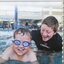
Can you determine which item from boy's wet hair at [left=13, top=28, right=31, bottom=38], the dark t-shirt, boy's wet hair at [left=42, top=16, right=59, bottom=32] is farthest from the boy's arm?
boy's wet hair at [left=42, top=16, right=59, bottom=32]

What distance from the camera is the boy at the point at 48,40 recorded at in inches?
1634

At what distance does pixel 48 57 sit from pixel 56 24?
49cm

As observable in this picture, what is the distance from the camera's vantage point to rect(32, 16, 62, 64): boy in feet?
136

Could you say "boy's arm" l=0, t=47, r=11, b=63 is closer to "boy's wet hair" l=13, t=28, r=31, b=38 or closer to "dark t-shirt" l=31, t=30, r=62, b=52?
"boy's wet hair" l=13, t=28, r=31, b=38

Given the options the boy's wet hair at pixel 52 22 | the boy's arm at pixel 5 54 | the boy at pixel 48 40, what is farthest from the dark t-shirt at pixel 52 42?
the boy's arm at pixel 5 54

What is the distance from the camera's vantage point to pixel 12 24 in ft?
136

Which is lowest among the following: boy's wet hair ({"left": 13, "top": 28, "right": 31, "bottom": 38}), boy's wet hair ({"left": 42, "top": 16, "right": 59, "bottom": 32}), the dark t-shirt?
the dark t-shirt

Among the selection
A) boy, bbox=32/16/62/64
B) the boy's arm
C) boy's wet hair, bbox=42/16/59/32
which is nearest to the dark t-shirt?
boy, bbox=32/16/62/64

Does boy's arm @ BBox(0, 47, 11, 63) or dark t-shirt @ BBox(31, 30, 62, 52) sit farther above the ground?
dark t-shirt @ BBox(31, 30, 62, 52)

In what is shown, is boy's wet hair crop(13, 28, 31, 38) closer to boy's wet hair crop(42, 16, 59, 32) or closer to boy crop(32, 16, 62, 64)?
boy crop(32, 16, 62, 64)

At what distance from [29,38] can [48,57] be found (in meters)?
0.39

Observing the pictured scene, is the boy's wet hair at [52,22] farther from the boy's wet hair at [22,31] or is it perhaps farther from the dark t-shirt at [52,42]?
the boy's wet hair at [22,31]

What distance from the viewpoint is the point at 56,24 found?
41.5 metres

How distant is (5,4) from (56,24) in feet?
2.56
